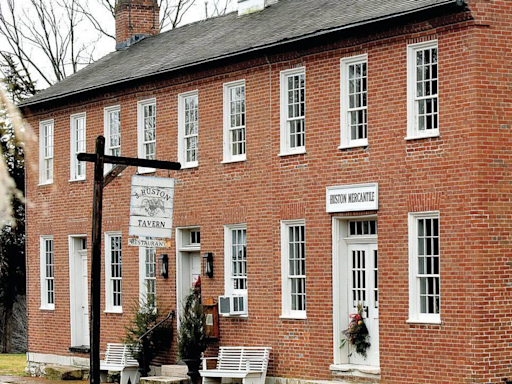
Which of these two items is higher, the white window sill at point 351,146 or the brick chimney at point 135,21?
the brick chimney at point 135,21

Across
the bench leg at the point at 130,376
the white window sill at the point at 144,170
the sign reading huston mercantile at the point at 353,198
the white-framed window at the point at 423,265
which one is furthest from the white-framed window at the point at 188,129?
the white-framed window at the point at 423,265

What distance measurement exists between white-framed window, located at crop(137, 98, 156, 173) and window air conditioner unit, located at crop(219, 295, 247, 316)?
442 centimetres

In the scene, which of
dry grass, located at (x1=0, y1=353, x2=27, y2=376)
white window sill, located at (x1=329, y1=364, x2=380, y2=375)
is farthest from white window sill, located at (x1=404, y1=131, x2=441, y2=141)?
dry grass, located at (x1=0, y1=353, x2=27, y2=376)

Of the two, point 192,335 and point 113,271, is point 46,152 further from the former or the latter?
point 192,335

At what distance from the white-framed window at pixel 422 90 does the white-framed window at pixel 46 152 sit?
1352 centimetres

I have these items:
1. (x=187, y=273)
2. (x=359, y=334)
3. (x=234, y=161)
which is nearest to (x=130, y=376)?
(x=187, y=273)

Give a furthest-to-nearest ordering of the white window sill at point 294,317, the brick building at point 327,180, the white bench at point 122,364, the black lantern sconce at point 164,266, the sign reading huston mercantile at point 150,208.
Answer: the black lantern sconce at point 164,266
the white bench at point 122,364
the white window sill at point 294,317
the sign reading huston mercantile at point 150,208
the brick building at point 327,180

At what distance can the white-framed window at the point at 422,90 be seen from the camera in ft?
65.8

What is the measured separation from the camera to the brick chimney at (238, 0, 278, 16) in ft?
91.7

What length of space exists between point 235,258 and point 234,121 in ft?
9.13

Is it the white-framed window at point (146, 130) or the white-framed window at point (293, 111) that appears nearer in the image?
the white-framed window at point (293, 111)

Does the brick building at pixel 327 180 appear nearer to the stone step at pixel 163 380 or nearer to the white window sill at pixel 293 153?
the white window sill at pixel 293 153

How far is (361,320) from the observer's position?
847 inches

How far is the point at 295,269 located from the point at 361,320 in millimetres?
2075
